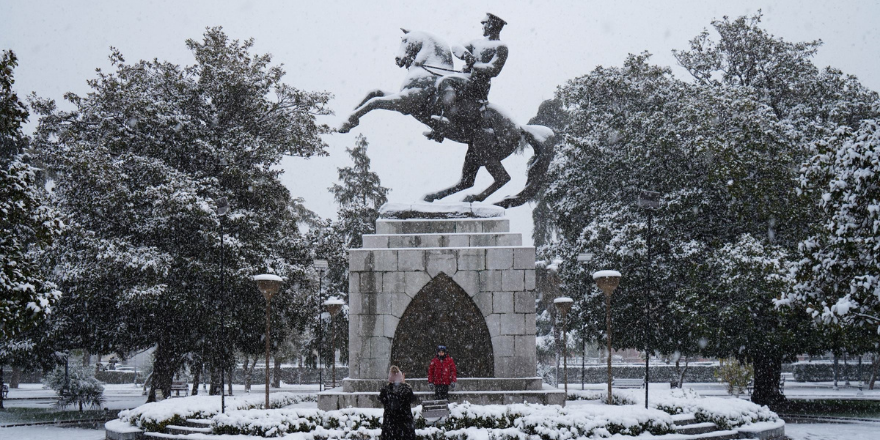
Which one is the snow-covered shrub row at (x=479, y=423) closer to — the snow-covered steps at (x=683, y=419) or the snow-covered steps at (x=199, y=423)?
the snow-covered steps at (x=683, y=419)

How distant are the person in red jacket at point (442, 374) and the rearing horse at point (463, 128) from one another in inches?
165

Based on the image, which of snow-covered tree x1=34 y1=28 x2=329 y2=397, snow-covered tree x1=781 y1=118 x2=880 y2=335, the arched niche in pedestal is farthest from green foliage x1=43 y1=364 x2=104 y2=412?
snow-covered tree x1=781 y1=118 x2=880 y2=335

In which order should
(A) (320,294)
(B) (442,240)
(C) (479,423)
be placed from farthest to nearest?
1. (A) (320,294)
2. (B) (442,240)
3. (C) (479,423)

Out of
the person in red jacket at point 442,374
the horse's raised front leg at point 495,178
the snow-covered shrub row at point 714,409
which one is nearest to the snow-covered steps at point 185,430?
the person in red jacket at point 442,374

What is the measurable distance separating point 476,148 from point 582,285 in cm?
1062

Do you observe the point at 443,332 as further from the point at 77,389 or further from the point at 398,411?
the point at 77,389

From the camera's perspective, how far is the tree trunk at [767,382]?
22.3m

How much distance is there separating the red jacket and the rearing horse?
4.25 metres

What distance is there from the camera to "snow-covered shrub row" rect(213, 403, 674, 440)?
10461 millimetres

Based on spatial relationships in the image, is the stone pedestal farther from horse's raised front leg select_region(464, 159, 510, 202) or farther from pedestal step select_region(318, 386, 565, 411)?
horse's raised front leg select_region(464, 159, 510, 202)

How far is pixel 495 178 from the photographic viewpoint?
14.9 m

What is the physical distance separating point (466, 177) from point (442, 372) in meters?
4.93

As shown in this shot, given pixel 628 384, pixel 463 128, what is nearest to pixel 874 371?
pixel 628 384

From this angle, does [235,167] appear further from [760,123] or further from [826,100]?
[826,100]
